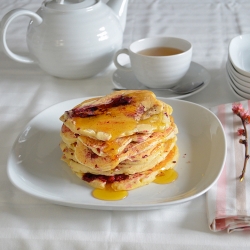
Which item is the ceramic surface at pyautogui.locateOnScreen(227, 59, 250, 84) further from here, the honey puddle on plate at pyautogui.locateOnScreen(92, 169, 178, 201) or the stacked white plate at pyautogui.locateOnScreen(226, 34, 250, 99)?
the honey puddle on plate at pyautogui.locateOnScreen(92, 169, 178, 201)

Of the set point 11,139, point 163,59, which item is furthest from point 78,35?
point 11,139

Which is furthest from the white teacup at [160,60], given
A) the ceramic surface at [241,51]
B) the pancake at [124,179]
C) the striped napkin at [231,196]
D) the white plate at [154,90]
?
the pancake at [124,179]

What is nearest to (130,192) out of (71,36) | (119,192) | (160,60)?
(119,192)

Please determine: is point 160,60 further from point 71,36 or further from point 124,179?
point 124,179

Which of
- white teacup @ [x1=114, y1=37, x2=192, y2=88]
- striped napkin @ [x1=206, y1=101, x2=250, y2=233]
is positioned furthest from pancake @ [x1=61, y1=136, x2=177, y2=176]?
white teacup @ [x1=114, y1=37, x2=192, y2=88]

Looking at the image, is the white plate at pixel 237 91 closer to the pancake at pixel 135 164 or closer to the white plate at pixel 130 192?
the white plate at pixel 130 192

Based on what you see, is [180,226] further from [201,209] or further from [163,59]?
[163,59]

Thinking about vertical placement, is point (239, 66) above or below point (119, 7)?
below
